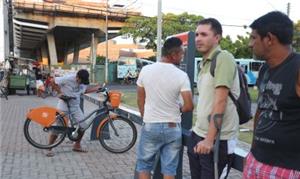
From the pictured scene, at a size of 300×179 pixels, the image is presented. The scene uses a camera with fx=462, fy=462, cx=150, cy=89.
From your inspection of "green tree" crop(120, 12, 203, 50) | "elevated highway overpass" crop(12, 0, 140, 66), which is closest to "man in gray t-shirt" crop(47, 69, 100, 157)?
"elevated highway overpass" crop(12, 0, 140, 66)


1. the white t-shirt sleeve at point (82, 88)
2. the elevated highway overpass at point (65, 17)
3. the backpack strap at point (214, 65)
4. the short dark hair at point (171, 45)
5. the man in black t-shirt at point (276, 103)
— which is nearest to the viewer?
the man in black t-shirt at point (276, 103)

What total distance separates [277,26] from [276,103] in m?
0.42

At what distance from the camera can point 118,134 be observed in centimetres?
814

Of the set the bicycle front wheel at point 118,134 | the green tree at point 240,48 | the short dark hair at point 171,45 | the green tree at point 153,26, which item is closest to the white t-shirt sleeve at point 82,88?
the bicycle front wheel at point 118,134

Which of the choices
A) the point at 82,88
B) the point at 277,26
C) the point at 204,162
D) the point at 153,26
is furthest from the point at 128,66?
the point at 277,26

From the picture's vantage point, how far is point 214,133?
312 cm

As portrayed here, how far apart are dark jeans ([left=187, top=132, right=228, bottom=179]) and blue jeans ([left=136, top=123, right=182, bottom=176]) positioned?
0.82 meters

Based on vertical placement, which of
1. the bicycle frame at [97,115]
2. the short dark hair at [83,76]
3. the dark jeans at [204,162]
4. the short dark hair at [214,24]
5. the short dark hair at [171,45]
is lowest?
the bicycle frame at [97,115]

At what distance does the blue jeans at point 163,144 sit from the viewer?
4.39 meters

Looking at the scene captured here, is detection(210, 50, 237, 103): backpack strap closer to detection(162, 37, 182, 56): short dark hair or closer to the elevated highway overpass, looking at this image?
detection(162, 37, 182, 56): short dark hair

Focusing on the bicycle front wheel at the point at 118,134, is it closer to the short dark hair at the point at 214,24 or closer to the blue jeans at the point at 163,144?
the blue jeans at the point at 163,144

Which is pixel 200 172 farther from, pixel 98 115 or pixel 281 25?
pixel 98 115

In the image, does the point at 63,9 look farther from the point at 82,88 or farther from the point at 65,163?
the point at 65,163

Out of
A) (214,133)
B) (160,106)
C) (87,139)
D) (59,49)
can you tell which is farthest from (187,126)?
(59,49)
